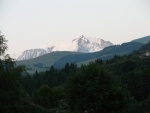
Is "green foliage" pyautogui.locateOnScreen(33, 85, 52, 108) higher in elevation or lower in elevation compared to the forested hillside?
lower

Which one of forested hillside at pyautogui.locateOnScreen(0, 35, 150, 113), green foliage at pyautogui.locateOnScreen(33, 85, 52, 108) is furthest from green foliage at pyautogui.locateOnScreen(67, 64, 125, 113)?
green foliage at pyautogui.locateOnScreen(33, 85, 52, 108)

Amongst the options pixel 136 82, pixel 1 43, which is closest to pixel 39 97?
pixel 136 82

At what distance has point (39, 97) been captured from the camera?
110 m

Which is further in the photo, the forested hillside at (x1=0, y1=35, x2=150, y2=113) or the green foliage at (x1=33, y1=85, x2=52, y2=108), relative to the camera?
the green foliage at (x1=33, y1=85, x2=52, y2=108)

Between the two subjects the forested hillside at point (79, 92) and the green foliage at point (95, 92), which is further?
the green foliage at point (95, 92)

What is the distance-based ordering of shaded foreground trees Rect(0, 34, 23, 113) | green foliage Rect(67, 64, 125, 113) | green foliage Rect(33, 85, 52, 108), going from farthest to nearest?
green foliage Rect(33, 85, 52, 108) < green foliage Rect(67, 64, 125, 113) < shaded foreground trees Rect(0, 34, 23, 113)

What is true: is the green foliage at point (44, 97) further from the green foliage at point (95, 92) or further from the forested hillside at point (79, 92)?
the green foliage at point (95, 92)

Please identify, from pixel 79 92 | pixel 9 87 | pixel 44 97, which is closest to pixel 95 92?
pixel 79 92

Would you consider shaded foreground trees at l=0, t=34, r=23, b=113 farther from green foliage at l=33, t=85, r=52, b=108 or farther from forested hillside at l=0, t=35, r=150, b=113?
green foliage at l=33, t=85, r=52, b=108

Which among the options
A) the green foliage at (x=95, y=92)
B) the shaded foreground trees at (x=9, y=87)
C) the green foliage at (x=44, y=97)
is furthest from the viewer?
the green foliage at (x=44, y=97)

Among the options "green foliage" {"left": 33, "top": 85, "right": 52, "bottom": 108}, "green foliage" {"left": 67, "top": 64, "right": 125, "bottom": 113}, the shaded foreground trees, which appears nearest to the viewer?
the shaded foreground trees

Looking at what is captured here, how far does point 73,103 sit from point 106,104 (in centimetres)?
466

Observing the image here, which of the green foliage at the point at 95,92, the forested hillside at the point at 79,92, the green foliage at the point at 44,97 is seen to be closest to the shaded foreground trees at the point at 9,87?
the forested hillside at the point at 79,92

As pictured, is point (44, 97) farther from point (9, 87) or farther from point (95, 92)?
point (9, 87)
